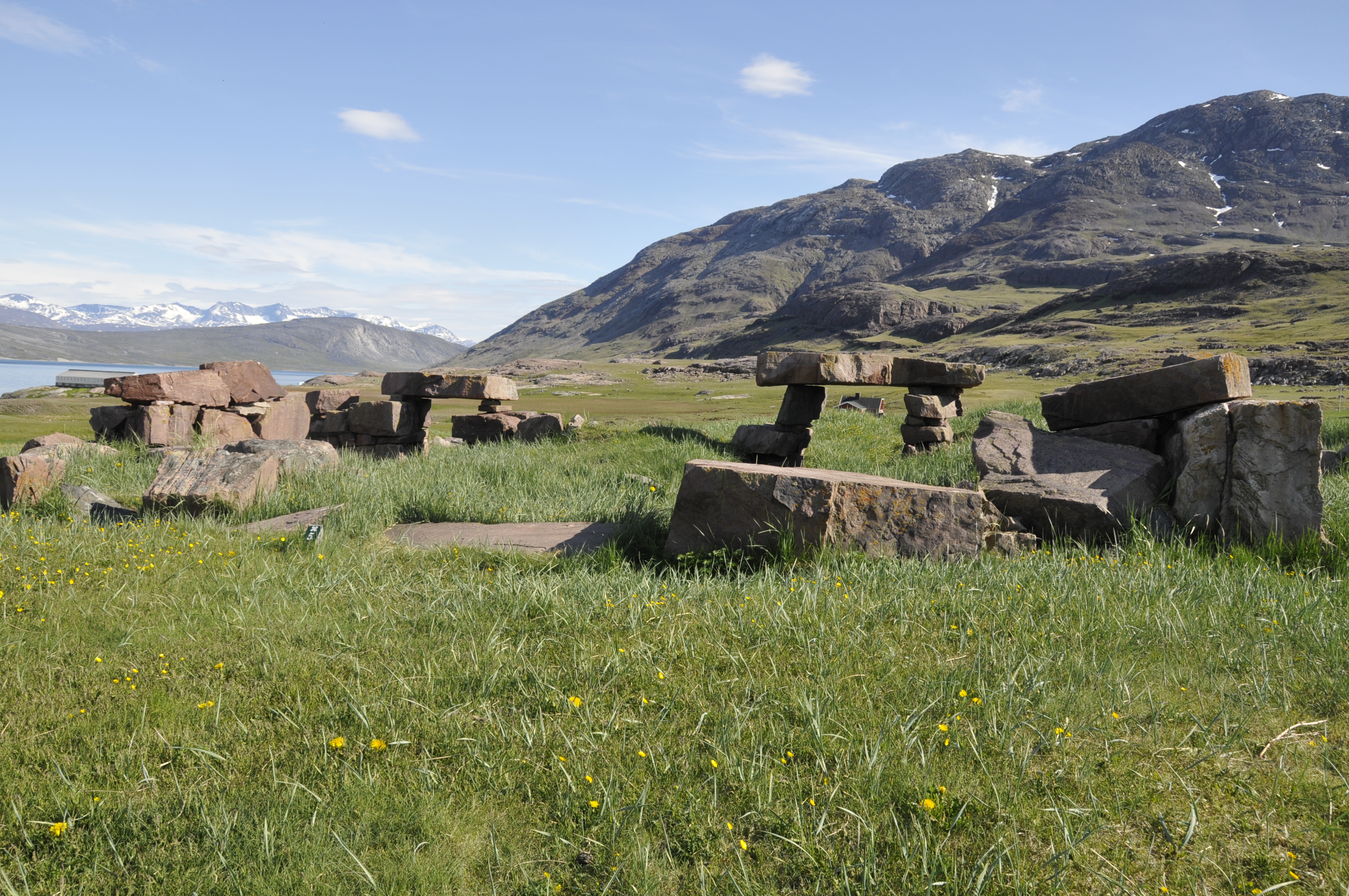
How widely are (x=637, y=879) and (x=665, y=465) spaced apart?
9.30 meters

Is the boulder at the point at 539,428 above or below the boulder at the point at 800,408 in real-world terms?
below

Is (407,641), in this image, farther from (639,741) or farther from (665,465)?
(665,465)

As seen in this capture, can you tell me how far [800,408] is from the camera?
571 inches

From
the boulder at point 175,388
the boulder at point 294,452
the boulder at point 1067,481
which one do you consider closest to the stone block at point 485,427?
the boulder at point 175,388

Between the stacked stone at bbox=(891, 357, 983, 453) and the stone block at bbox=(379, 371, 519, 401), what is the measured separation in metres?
9.43

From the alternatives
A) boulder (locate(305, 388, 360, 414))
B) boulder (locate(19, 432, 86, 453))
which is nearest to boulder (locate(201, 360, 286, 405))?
boulder (locate(305, 388, 360, 414))

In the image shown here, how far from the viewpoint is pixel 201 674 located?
4008mm

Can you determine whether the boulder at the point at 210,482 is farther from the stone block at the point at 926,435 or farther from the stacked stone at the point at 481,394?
the stone block at the point at 926,435

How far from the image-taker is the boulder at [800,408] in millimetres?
14508

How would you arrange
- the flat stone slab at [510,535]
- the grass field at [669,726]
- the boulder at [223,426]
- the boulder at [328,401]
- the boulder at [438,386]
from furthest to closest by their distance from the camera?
the boulder at [328,401] → the boulder at [438,386] → the boulder at [223,426] → the flat stone slab at [510,535] → the grass field at [669,726]

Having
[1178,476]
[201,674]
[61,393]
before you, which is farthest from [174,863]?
[61,393]

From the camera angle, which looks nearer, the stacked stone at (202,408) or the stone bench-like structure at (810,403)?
the stone bench-like structure at (810,403)

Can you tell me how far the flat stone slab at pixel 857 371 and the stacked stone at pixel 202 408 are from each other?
9549 mm

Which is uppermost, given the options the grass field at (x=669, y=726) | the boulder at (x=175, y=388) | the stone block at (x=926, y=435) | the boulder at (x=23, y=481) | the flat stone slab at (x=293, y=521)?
the boulder at (x=175, y=388)
